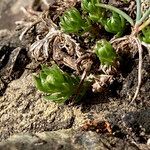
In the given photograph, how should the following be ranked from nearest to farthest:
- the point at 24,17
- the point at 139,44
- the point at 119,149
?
the point at 119,149, the point at 139,44, the point at 24,17

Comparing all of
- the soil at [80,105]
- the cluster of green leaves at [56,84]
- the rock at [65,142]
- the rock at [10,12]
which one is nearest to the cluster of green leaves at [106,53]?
the soil at [80,105]

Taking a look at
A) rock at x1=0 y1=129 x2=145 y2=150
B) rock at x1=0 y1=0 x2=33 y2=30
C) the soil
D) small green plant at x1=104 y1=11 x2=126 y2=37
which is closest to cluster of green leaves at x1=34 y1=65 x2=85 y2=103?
the soil

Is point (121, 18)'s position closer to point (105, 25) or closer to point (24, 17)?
point (105, 25)

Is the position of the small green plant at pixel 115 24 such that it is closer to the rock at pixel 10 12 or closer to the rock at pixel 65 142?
the rock at pixel 65 142

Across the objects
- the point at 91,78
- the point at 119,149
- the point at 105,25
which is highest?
the point at 105,25

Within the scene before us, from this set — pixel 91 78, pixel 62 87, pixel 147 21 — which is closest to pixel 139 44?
pixel 147 21

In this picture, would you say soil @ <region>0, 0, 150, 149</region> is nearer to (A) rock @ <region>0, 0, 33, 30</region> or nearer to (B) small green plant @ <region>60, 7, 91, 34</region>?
(B) small green plant @ <region>60, 7, 91, 34</region>

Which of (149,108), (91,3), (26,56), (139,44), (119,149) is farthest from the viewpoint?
(26,56)
